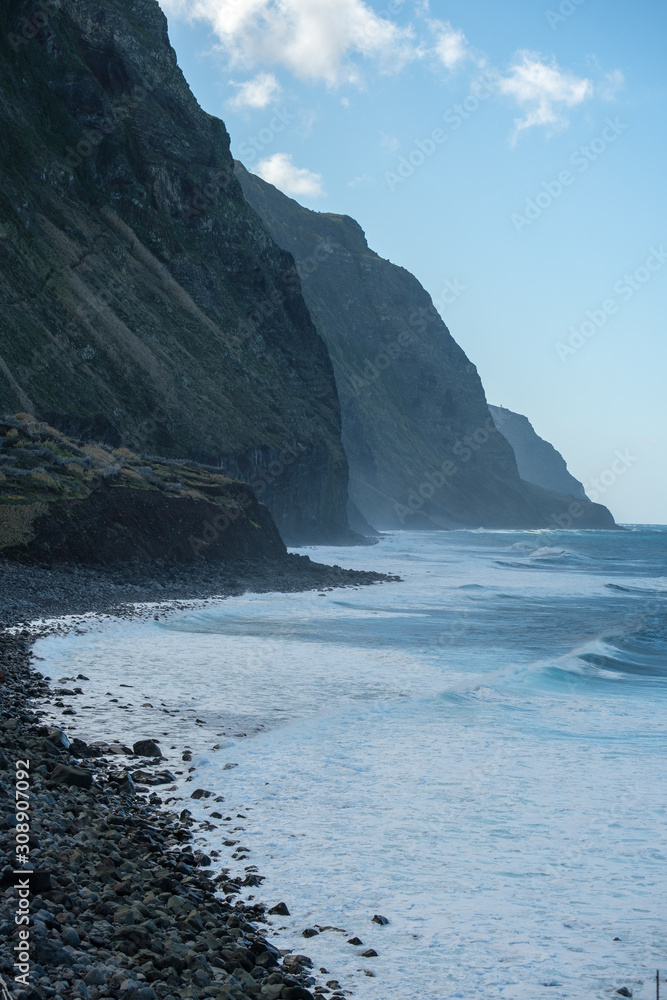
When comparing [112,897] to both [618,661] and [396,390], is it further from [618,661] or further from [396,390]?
[396,390]

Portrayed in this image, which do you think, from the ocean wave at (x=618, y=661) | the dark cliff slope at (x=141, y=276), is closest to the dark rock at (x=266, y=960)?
the ocean wave at (x=618, y=661)

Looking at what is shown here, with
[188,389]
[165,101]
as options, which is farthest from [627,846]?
[165,101]

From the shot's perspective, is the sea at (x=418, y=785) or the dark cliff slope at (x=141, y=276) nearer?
the sea at (x=418, y=785)

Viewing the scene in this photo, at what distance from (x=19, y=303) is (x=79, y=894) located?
4050cm

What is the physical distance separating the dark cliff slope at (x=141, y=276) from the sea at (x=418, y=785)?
24408 millimetres

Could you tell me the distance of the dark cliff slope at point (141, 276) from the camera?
43.4 metres

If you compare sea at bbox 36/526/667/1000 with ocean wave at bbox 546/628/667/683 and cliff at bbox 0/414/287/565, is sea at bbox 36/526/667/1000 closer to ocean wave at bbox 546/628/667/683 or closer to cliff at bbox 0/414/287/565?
ocean wave at bbox 546/628/667/683

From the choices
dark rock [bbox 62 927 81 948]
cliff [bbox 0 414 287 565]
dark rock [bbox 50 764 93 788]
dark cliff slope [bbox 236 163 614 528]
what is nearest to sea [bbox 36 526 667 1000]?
dark rock [bbox 50 764 93 788]

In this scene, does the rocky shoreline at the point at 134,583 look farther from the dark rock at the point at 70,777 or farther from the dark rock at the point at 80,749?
the dark rock at the point at 70,777

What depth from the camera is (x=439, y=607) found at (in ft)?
102

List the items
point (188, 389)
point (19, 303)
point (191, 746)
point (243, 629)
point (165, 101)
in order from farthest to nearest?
point (165, 101) → point (188, 389) → point (19, 303) → point (243, 629) → point (191, 746)

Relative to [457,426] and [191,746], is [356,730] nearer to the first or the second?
[191,746]

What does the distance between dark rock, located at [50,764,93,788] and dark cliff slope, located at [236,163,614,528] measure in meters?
110

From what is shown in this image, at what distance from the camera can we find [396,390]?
154 m
